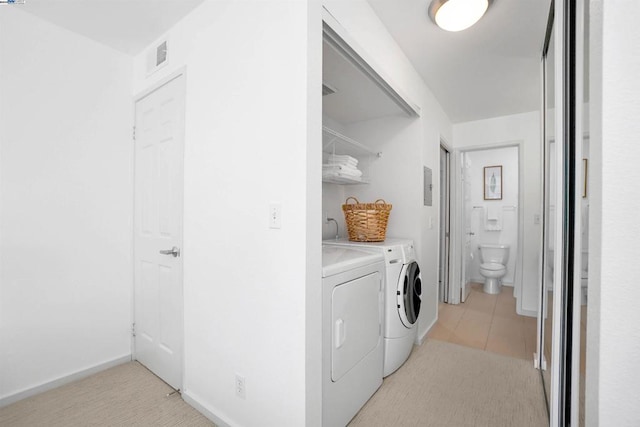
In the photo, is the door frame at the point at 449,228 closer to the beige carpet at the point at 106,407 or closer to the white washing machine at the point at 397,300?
the white washing machine at the point at 397,300

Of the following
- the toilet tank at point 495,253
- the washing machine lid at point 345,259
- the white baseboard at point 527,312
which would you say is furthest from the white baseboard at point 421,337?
the toilet tank at point 495,253

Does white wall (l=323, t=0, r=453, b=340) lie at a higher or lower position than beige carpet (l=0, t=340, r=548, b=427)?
higher

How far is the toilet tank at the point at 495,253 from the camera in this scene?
4484 mm

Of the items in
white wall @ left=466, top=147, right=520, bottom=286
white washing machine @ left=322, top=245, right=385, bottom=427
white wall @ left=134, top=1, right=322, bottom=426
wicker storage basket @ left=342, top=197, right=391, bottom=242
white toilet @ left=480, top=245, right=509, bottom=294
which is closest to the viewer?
white wall @ left=134, top=1, right=322, bottom=426

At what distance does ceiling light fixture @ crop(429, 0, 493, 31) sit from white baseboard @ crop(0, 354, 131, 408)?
3.31 m

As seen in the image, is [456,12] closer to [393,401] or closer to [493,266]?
[393,401]

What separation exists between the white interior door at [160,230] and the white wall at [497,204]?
4.46m

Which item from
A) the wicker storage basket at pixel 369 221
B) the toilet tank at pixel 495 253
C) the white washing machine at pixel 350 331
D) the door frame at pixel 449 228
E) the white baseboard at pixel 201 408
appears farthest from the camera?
the toilet tank at pixel 495 253

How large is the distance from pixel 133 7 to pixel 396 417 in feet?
9.58

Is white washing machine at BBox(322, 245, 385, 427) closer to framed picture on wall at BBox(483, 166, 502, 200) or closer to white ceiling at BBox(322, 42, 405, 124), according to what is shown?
white ceiling at BBox(322, 42, 405, 124)

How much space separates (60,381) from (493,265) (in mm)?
5104

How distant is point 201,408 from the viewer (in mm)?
1658

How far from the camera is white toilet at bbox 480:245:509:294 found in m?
4.29

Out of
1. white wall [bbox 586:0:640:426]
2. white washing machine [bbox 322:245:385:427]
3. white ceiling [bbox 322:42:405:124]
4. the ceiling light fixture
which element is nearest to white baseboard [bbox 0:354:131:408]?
white washing machine [bbox 322:245:385:427]
